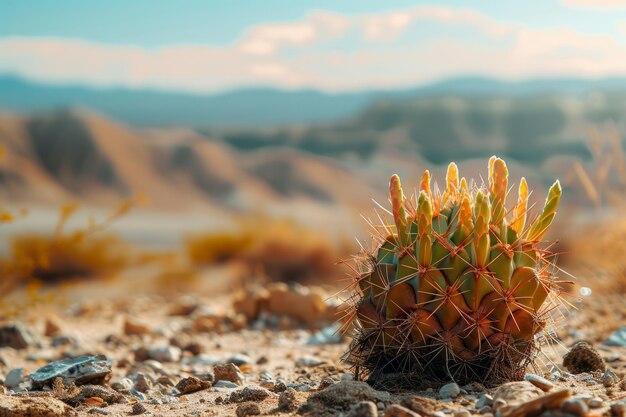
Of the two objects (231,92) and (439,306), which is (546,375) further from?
(231,92)

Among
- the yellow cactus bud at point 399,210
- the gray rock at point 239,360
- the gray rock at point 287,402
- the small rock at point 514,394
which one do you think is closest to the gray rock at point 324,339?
the gray rock at point 239,360

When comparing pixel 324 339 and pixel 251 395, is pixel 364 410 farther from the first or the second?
pixel 324 339

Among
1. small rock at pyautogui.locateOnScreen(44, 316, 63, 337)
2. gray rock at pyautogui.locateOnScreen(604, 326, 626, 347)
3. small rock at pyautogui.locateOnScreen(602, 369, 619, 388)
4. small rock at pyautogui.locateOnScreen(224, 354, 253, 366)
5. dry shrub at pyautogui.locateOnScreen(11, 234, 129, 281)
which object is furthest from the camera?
dry shrub at pyautogui.locateOnScreen(11, 234, 129, 281)

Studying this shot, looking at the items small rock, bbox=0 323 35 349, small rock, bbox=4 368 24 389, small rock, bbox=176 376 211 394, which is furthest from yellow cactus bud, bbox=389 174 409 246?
small rock, bbox=0 323 35 349

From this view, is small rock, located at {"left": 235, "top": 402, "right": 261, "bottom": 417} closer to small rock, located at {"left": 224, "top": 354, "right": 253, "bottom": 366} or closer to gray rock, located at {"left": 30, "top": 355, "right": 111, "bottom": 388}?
gray rock, located at {"left": 30, "top": 355, "right": 111, "bottom": 388}

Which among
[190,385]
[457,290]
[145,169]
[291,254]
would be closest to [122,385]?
[190,385]

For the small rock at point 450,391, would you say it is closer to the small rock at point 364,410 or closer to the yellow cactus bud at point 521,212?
the small rock at point 364,410

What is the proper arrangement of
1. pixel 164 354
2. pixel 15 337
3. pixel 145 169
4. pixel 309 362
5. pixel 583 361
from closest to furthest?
pixel 583 361
pixel 309 362
pixel 164 354
pixel 15 337
pixel 145 169

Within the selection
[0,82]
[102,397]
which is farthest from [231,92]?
[102,397]
